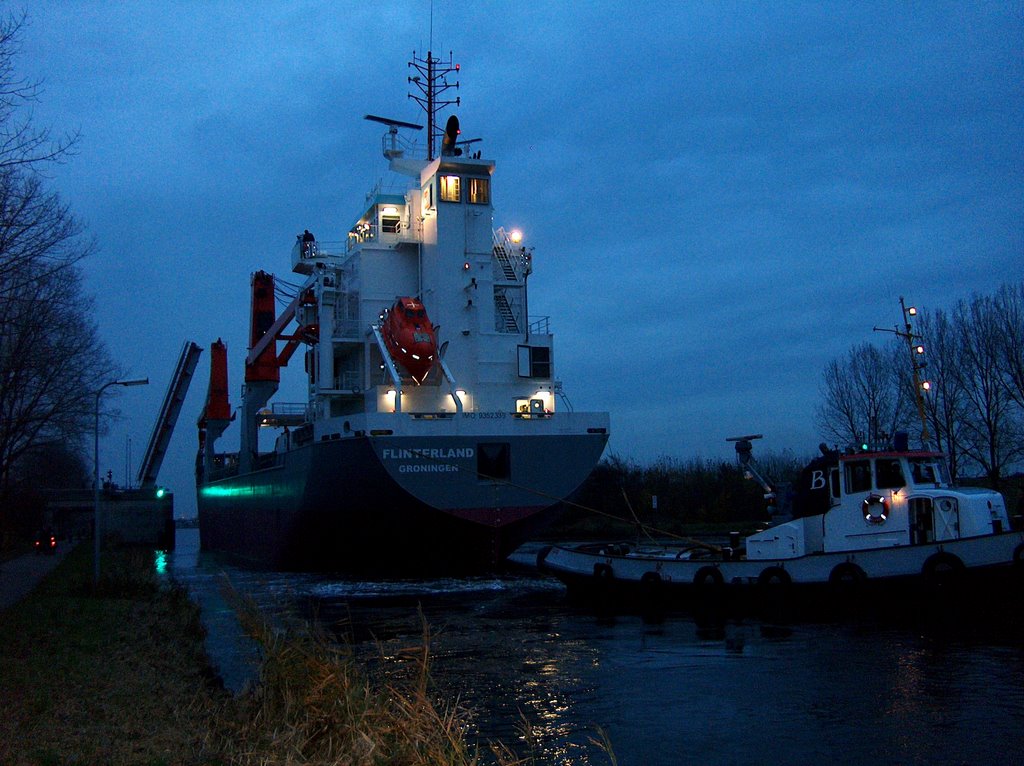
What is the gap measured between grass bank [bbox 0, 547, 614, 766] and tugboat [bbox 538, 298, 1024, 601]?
7.71 metres

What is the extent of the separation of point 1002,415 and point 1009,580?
2235cm

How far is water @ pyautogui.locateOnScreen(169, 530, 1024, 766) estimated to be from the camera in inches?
343

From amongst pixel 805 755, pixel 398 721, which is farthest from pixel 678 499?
pixel 398 721

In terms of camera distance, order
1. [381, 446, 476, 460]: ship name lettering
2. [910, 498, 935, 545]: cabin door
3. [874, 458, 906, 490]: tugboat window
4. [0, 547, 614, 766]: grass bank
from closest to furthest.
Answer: [0, 547, 614, 766]: grass bank < [910, 498, 935, 545]: cabin door < [874, 458, 906, 490]: tugboat window < [381, 446, 476, 460]: ship name lettering

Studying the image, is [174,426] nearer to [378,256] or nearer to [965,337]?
[378,256]

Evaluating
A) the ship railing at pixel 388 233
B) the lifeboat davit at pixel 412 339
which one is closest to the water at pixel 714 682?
the lifeboat davit at pixel 412 339

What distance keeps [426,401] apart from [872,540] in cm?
1236

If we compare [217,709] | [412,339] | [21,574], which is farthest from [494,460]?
[217,709]

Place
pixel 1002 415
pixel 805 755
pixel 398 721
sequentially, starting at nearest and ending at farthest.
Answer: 1. pixel 398 721
2. pixel 805 755
3. pixel 1002 415

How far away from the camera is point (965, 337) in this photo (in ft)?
112

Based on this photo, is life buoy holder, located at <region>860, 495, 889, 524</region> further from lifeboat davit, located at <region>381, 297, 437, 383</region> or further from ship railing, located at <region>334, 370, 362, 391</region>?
ship railing, located at <region>334, 370, 362, 391</region>

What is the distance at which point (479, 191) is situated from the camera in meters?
26.3

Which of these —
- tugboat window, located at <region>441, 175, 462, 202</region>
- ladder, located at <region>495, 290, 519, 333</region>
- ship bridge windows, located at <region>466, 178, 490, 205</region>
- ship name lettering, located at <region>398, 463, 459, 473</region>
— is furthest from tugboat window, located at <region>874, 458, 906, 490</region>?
tugboat window, located at <region>441, 175, 462, 202</region>

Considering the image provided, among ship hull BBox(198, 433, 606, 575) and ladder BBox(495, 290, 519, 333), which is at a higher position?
ladder BBox(495, 290, 519, 333)
